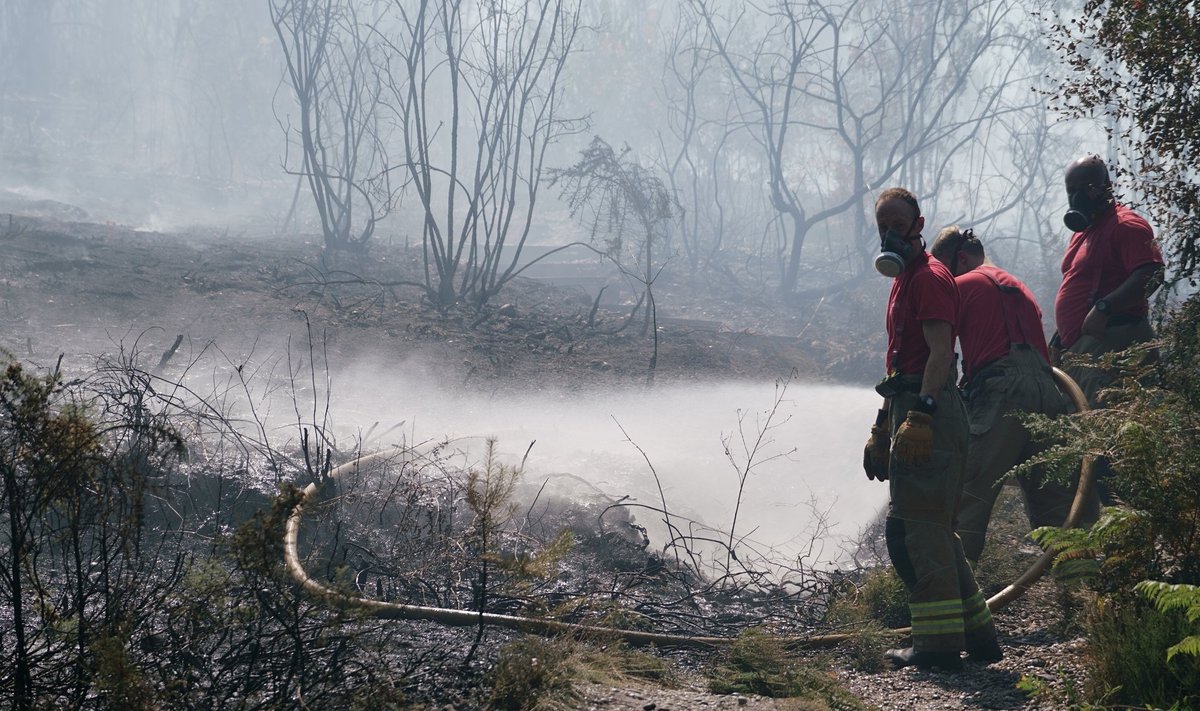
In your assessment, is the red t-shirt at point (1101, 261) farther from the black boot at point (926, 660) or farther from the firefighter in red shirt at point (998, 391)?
the black boot at point (926, 660)

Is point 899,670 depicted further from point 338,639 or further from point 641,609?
point 338,639

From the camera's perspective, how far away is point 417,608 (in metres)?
3.82

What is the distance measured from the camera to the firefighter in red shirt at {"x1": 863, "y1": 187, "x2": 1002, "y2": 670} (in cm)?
372

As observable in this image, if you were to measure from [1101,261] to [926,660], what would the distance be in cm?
280

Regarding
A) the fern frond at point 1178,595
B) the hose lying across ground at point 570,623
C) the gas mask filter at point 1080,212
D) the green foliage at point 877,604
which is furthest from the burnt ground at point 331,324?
the gas mask filter at point 1080,212

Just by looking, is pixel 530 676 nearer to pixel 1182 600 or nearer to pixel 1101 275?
pixel 1182 600

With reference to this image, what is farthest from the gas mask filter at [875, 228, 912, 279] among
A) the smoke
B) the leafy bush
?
the smoke

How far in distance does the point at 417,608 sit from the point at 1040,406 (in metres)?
3.22

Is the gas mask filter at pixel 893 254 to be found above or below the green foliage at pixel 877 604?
above

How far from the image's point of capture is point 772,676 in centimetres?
345

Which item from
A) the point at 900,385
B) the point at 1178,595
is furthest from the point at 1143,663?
the point at 900,385

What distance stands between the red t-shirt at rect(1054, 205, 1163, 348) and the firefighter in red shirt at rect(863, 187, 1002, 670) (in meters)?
1.82

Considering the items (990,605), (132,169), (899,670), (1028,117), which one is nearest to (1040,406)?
(990,605)

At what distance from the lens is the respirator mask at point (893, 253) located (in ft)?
12.4
